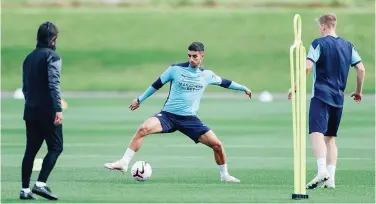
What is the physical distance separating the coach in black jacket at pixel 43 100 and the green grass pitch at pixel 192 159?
0.34 metres

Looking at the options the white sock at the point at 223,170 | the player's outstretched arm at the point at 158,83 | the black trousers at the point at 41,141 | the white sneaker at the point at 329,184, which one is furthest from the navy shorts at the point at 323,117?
the black trousers at the point at 41,141

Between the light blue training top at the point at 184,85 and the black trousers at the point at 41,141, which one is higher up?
the light blue training top at the point at 184,85

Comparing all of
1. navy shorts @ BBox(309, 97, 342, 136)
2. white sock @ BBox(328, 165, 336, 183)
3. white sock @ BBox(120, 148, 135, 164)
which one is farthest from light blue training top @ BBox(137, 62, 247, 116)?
white sock @ BBox(328, 165, 336, 183)

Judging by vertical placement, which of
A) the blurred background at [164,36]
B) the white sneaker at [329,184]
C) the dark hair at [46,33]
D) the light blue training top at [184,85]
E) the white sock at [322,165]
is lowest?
the white sneaker at [329,184]

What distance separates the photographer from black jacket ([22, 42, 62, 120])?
13891 millimetres

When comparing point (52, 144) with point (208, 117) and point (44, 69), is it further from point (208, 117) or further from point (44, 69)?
point (208, 117)

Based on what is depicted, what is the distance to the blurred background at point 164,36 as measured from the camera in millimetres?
45875

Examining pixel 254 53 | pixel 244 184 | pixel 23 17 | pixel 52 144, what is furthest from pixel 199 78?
pixel 23 17

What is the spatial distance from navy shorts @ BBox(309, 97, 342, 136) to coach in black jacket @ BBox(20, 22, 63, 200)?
340cm

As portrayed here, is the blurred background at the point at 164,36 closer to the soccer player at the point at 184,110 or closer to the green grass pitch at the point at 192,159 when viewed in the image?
the green grass pitch at the point at 192,159

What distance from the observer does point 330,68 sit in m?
15.8

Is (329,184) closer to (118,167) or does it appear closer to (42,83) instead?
(118,167)

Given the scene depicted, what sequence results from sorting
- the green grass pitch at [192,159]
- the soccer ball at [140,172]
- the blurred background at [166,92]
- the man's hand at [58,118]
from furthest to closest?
the soccer ball at [140,172], the blurred background at [166,92], the green grass pitch at [192,159], the man's hand at [58,118]

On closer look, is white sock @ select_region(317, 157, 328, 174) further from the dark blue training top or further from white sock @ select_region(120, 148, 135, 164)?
white sock @ select_region(120, 148, 135, 164)
